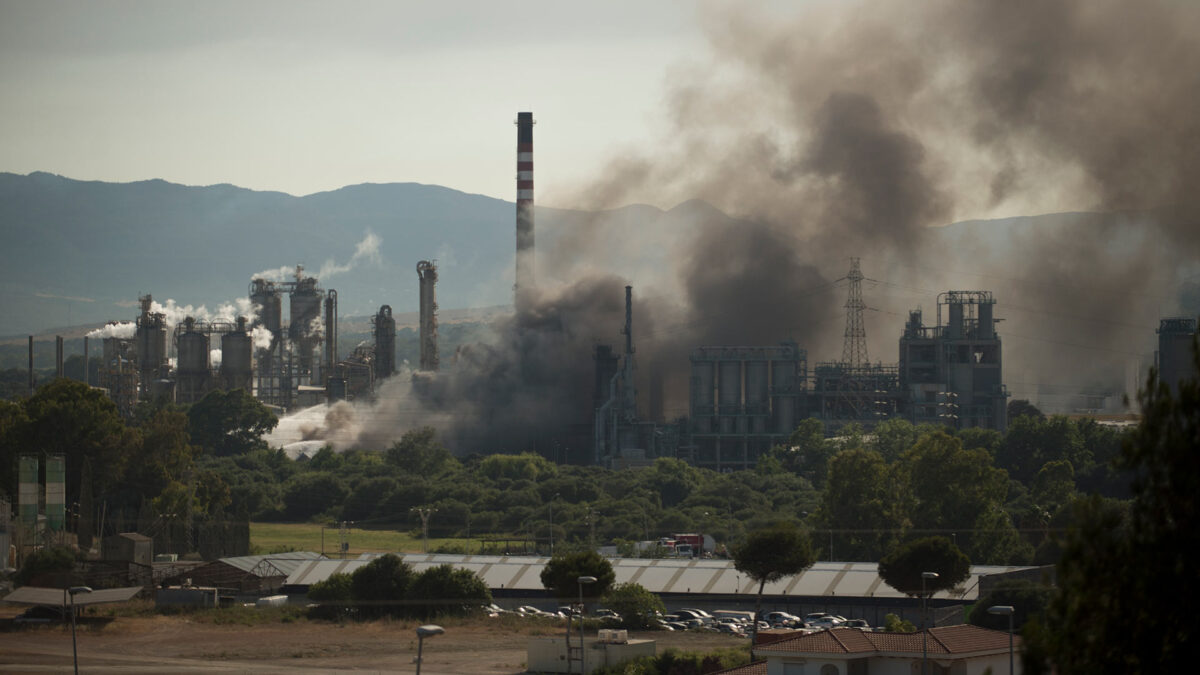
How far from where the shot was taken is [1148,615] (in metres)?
14.3

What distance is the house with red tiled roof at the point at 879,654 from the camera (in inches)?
1334

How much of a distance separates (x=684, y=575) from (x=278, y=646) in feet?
54.0

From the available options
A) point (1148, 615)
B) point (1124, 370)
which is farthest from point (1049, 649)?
point (1124, 370)

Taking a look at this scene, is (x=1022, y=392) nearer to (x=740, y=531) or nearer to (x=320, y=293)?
(x=320, y=293)

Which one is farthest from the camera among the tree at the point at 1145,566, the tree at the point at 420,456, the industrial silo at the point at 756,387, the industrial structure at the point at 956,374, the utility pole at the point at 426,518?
the industrial silo at the point at 756,387

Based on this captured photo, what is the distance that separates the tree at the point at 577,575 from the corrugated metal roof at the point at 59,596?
45.4ft

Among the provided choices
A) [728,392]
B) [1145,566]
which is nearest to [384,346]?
[728,392]

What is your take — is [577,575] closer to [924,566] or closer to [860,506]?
[924,566]

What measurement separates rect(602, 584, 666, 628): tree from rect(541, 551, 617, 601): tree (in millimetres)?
1288

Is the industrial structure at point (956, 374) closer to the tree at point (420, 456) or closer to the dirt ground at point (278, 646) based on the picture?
the tree at point (420, 456)

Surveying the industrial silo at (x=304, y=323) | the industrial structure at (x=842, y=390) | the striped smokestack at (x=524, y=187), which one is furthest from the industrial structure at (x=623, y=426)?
the industrial silo at (x=304, y=323)

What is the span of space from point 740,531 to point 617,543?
6.87 meters

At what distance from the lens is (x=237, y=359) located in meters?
131

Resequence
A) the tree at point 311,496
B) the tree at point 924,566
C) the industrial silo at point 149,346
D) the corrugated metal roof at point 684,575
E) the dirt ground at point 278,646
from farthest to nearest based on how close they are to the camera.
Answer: the industrial silo at point 149,346 < the tree at point 311,496 < the corrugated metal roof at point 684,575 < the tree at point 924,566 < the dirt ground at point 278,646
